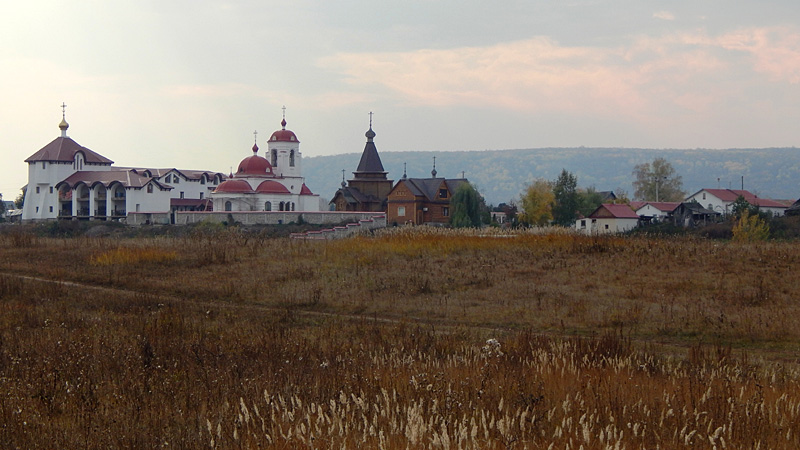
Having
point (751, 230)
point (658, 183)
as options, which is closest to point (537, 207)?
point (751, 230)

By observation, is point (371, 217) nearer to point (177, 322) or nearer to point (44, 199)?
point (44, 199)

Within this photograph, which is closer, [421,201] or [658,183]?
[421,201]

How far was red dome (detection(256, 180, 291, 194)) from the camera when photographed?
8100 centimetres

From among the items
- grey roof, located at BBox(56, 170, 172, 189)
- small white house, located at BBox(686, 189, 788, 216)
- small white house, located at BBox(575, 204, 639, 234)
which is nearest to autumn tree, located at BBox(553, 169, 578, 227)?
small white house, located at BBox(575, 204, 639, 234)

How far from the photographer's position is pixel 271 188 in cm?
8162

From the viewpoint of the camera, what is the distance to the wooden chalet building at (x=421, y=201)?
8006 cm

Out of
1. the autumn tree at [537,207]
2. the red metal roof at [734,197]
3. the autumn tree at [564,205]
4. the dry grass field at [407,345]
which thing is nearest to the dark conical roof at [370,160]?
the autumn tree at [537,207]

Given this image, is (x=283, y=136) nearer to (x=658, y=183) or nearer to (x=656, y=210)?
(x=656, y=210)

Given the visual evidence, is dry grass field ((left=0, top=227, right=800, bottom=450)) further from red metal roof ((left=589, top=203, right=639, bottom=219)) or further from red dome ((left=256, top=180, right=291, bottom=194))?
red dome ((left=256, top=180, right=291, bottom=194))

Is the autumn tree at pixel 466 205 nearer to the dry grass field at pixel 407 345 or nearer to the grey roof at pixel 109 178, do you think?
the grey roof at pixel 109 178

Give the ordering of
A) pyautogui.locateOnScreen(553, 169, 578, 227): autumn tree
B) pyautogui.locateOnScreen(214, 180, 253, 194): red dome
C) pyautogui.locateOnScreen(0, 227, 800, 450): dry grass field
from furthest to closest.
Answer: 1. pyautogui.locateOnScreen(553, 169, 578, 227): autumn tree
2. pyautogui.locateOnScreen(214, 180, 253, 194): red dome
3. pyautogui.locateOnScreen(0, 227, 800, 450): dry grass field

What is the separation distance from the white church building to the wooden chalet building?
10.6 meters

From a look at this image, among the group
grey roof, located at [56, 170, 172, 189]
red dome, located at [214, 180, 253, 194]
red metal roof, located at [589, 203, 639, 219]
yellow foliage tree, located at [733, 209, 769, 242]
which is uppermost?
grey roof, located at [56, 170, 172, 189]

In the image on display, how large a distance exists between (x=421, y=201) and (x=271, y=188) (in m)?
14.7
